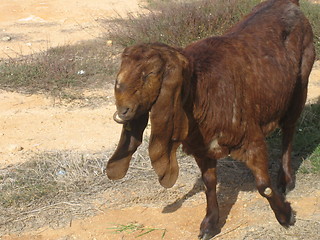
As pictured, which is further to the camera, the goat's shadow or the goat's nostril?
the goat's shadow

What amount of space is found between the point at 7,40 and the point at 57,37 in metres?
0.95

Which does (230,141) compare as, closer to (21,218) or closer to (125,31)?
(21,218)

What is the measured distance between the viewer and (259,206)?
193 inches

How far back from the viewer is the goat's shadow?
5086 millimetres

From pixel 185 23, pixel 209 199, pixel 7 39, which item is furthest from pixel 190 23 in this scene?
pixel 209 199

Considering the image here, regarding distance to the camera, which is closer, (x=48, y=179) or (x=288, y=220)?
(x=288, y=220)

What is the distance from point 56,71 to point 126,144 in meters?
4.76

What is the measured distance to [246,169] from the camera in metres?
5.59

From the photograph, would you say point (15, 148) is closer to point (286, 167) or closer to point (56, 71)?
point (56, 71)

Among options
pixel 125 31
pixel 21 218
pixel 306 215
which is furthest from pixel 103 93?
pixel 306 215

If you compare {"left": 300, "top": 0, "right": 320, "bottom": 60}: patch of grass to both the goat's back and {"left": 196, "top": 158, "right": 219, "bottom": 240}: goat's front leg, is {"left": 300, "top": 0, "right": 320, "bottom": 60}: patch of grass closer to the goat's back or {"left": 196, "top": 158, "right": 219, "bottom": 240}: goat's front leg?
the goat's back

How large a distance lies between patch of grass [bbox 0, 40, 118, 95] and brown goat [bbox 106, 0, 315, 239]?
12.5 feet

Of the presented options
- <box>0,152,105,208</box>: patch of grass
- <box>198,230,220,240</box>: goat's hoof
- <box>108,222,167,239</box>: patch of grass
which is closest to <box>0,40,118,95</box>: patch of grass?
<box>0,152,105,208</box>: patch of grass

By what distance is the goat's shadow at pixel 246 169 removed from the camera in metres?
5.09
